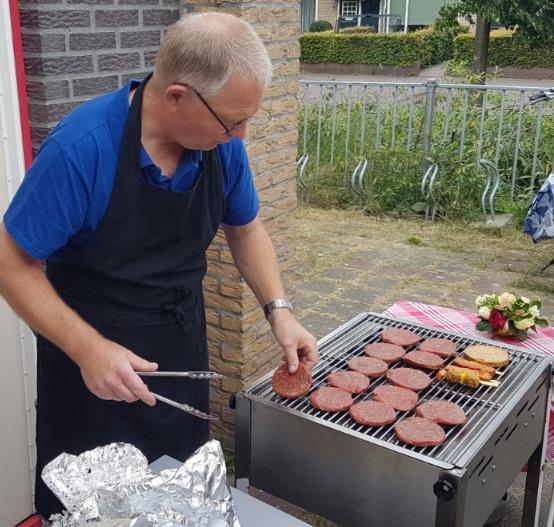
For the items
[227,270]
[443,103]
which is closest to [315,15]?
[443,103]

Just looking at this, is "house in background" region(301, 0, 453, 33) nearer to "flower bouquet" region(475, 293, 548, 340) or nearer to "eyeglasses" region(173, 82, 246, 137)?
"flower bouquet" region(475, 293, 548, 340)

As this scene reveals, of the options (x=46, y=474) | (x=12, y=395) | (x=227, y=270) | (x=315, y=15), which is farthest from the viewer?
(x=315, y=15)

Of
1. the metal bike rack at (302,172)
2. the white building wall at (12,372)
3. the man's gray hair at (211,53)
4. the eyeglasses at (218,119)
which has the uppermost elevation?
the man's gray hair at (211,53)

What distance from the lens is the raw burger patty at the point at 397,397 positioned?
6.86ft

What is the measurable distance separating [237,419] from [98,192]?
32.7 inches

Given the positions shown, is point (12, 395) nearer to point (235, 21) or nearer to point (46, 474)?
point (46, 474)

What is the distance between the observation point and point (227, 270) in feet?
10.2

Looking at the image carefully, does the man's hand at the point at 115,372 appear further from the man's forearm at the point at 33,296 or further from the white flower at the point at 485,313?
the white flower at the point at 485,313

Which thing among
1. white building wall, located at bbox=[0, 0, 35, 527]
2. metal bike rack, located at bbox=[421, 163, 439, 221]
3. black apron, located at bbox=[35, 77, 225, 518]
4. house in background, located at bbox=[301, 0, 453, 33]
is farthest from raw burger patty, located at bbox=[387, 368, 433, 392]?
house in background, located at bbox=[301, 0, 453, 33]

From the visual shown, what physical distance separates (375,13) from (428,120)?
125 ft

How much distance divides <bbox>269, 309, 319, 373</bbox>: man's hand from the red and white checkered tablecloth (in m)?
0.75

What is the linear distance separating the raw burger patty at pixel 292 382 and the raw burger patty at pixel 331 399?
4 cm

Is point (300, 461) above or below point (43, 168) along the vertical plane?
below

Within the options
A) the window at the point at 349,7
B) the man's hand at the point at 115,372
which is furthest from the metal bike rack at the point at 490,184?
the window at the point at 349,7
